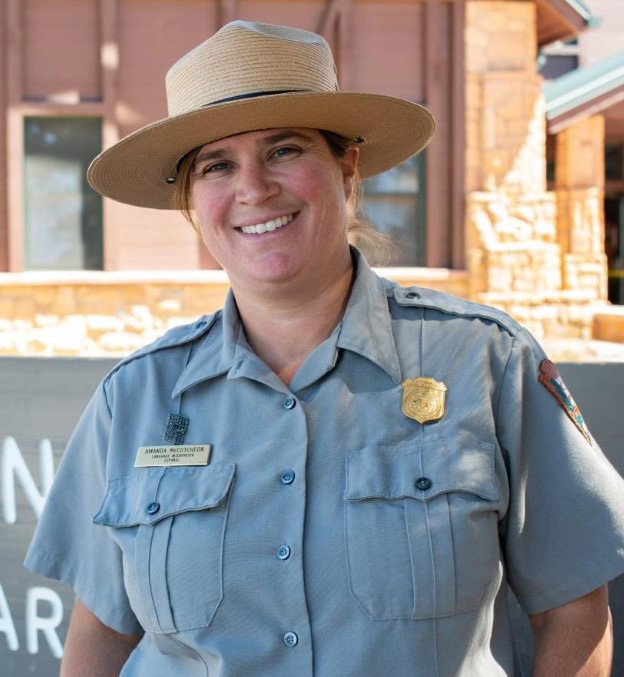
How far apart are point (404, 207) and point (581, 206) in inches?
70.0

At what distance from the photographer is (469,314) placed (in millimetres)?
1765

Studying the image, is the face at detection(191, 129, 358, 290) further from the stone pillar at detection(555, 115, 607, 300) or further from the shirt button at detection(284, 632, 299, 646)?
the stone pillar at detection(555, 115, 607, 300)

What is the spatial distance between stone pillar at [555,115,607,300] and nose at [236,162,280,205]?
25.5 feet

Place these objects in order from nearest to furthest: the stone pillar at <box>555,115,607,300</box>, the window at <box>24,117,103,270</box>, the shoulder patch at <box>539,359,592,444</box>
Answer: the shoulder patch at <box>539,359,592,444</box> → the window at <box>24,117,103,270</box> → the stone pillar at <box>555,115,607,300</box>

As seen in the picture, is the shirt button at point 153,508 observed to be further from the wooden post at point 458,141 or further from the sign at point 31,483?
the wooden post at point 458,141

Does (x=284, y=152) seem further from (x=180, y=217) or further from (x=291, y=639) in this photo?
(x=180, y=217)

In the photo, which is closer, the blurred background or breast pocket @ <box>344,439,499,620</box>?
breast pocket @ <box>344,439,499,620</box>

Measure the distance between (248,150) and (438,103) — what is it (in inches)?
291

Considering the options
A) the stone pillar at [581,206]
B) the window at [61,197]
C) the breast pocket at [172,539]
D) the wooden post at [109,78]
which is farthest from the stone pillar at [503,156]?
Answer: the breast pocket at [172,539]

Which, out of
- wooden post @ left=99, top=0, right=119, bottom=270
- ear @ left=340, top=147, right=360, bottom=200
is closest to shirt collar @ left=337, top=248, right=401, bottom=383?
ear @ left=340, top=147, right=360, bottom=200

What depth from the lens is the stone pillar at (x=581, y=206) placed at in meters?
9.13

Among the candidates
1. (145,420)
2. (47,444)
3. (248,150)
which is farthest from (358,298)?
(47,444)

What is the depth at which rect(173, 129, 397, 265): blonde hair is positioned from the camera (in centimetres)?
192

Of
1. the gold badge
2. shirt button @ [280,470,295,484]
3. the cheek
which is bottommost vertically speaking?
shirt button @ [280,470,295,484]
